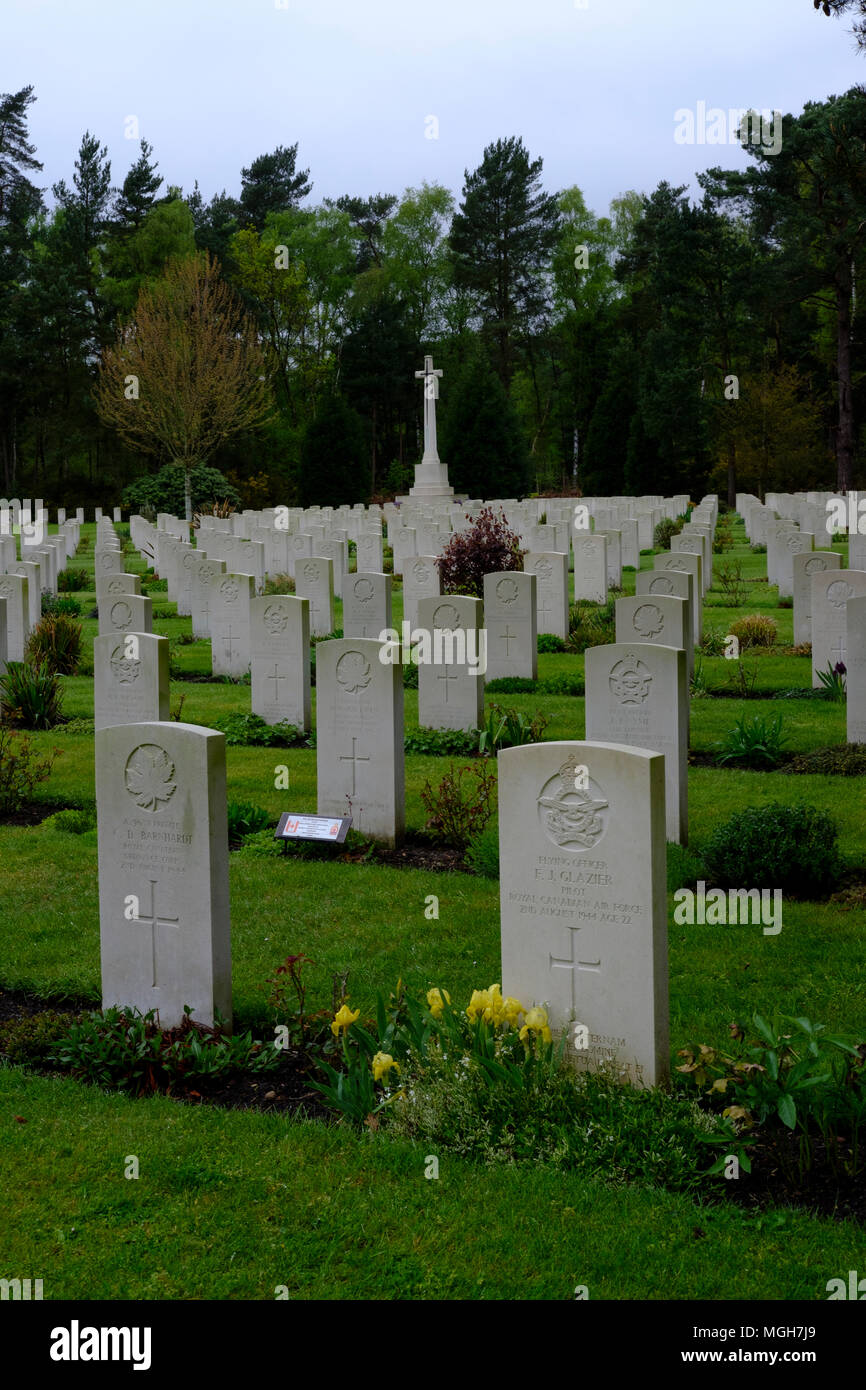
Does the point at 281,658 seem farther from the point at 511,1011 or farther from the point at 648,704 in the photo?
the point at 511,1011

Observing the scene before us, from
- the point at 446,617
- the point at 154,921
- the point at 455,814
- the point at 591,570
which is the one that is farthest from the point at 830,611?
the point at 154,921

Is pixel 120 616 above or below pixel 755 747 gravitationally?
above

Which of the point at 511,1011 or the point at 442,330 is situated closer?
the point at 511,1011

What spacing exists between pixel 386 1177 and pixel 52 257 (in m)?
52.7

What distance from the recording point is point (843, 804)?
354 inches

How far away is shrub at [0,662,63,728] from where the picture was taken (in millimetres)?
12539

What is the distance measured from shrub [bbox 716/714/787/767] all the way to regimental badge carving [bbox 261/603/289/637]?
3.96m

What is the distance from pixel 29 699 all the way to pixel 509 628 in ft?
15.8

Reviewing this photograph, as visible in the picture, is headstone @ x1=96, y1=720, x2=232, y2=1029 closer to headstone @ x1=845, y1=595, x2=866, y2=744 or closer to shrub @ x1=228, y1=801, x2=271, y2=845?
shrub @ x1=228, y1=801, x2=271, y2=845

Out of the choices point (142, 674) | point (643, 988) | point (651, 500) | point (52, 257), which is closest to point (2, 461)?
point (52, 257)

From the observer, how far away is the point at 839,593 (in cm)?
1249

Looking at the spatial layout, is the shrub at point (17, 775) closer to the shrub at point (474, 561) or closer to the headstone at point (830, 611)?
the headstone at point (830, 611)

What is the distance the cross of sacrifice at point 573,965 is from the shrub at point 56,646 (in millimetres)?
10703
